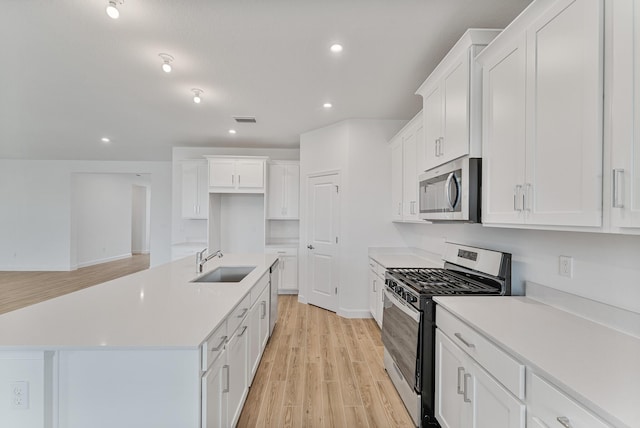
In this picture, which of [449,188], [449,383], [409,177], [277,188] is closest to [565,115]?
[449,188]

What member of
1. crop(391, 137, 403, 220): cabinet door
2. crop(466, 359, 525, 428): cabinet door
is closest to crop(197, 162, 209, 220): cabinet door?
crop(391, 137, 403, 220): cabinet door

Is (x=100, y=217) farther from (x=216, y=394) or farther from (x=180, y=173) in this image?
(x=216, y=394)

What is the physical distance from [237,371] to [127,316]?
29.6 inches

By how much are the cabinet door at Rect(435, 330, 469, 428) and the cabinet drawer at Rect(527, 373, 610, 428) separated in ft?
1.46

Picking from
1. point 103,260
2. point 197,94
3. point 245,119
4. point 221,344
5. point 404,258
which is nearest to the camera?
point 221,344

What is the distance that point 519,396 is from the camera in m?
1.11

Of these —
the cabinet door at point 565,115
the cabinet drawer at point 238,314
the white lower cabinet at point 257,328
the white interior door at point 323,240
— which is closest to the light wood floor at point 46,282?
the white lower cabinet at point 257,328

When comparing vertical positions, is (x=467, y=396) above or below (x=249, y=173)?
below

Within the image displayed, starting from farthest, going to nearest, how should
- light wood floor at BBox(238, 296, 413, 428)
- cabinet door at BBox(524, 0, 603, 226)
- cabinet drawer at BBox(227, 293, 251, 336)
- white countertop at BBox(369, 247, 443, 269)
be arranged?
white countertop at BBox(369, 247, 443, 269) < light wood floor at BBox(238, 296, 413, 428) < cabinet drawer at BBox(227, 293, 251, 336) < cabinet door at BBox(524, 0, 603, 226)

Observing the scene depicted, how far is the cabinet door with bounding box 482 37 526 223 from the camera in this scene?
4.99ft

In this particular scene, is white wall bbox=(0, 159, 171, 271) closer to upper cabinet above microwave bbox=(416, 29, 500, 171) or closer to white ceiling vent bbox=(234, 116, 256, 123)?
white ceiling vent bbox=(234, 116, 256, 123)

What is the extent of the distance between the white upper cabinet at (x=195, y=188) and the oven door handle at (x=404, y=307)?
4177mm

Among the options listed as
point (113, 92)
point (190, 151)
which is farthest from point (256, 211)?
point (113, 92)

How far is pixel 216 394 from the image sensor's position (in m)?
1.43
